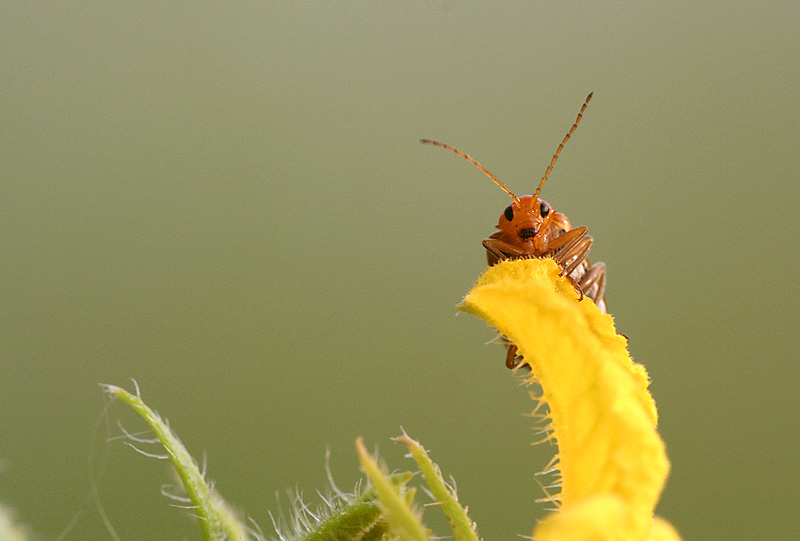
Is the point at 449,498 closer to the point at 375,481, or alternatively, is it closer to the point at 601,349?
the point at 375,481

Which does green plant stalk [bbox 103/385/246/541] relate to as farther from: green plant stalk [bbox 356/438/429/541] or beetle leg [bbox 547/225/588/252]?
beetle leg [bbox 547/225/588/252]

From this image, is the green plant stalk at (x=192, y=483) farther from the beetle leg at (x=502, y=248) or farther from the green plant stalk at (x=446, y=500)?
the beetle leg at (x=502, y=248)

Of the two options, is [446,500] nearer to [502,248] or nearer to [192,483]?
[192,483]

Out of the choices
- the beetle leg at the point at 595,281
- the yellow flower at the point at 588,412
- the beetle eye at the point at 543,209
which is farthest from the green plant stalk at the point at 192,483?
the beetle eye at the point at 543,209

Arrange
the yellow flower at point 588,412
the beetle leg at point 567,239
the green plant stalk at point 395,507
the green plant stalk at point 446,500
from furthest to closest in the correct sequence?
the beetle leg at point 567,239, the green plant stalk at point 446,500, the green plant stalk at point 395,507, the yellow flower at point 588,412

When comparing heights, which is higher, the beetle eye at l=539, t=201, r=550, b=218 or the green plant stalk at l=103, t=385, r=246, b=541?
the beetle eye at l=539, t=201, r=550, b=218

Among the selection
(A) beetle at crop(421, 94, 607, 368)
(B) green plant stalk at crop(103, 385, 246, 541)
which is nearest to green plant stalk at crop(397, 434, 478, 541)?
(B) green plant stalk at crop(103, 385, 246, 541)

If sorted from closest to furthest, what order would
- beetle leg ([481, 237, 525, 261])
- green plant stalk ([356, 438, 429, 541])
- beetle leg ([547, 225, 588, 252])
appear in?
green plant stalk ([356, 438, 429, 541]), beetle leg ([547, 225, 588, 252]), beetle leg ([481, 237, 525, 261])

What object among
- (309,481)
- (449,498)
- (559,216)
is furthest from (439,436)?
(449,498)
